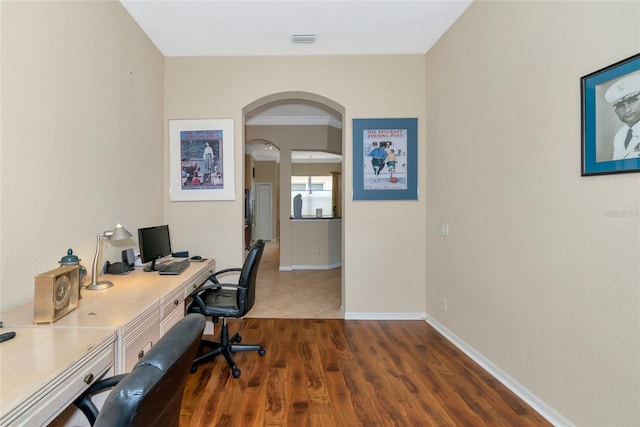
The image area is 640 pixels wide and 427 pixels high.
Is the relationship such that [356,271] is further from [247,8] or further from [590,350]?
[247,8]

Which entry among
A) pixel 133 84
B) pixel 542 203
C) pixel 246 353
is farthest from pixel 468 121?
pixel 133 84

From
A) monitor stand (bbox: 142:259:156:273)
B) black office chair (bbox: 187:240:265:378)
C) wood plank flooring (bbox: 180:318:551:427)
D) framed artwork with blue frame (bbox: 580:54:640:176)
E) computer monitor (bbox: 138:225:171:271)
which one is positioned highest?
framed artwork with blue frame (bbox: 580:54:640:176)

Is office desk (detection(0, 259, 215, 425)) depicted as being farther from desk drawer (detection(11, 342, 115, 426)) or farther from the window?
the window

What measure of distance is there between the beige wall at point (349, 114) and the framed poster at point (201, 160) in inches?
3.6

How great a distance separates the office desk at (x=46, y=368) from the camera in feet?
2.90

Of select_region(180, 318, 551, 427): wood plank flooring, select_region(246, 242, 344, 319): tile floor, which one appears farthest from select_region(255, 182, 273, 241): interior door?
select_region(180, 318, 551, 427): wood plank flooring

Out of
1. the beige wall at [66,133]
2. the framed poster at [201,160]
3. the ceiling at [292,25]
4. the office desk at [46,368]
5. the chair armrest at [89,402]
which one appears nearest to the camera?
the office desk at [46,368]

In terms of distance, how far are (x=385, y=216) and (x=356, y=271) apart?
703 millimetres

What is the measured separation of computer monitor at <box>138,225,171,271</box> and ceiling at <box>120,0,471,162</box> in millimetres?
1884

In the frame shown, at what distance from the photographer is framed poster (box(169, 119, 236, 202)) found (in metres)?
3.34

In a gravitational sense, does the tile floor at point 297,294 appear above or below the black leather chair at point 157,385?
below

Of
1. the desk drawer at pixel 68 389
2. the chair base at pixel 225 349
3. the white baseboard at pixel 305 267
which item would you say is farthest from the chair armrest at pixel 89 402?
the white baseboard at pixel 305 267

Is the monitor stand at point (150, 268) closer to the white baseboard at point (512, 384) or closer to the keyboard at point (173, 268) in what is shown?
the keyboard at point (173, 268)

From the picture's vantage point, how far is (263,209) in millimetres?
10789
